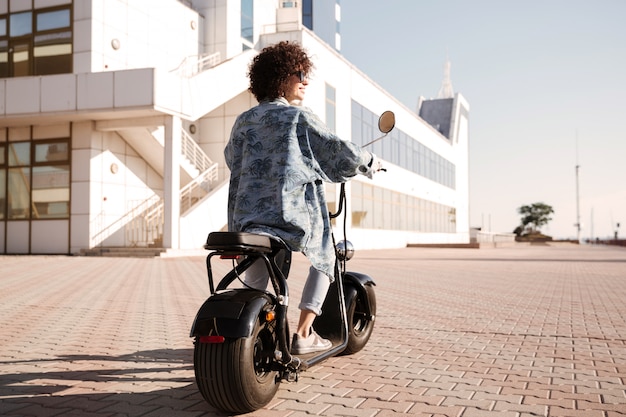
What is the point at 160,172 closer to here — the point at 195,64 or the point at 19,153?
the point at 195,64

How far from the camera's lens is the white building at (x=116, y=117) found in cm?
2125

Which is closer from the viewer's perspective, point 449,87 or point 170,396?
point 170,396

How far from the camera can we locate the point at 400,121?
4656 centimetres

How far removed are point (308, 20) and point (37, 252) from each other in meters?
37.2

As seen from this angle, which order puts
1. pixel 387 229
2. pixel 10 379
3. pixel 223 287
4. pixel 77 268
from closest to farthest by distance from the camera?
pixel 223 287
pixel 10 379
pixel 77 268
pixel 387 229

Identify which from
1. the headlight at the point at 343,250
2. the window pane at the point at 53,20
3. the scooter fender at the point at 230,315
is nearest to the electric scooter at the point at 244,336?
the scooter fender at the point at 230,315

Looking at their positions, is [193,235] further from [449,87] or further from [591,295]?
[449,87]

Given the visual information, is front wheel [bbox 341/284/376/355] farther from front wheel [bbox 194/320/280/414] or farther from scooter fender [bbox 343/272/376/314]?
front wheel [bbox 194/320/280/414]

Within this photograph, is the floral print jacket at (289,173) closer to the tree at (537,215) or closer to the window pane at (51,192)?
the window pane at (51,192)

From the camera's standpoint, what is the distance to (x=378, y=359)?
4.71 m

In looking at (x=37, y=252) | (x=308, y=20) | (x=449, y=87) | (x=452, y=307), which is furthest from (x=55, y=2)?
(x=449, y=87)

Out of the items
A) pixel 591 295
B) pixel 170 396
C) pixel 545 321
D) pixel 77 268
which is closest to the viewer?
pixel 170 396

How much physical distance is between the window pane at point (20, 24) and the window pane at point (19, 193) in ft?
16.6

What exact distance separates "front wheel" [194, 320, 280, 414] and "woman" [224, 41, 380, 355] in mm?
496
